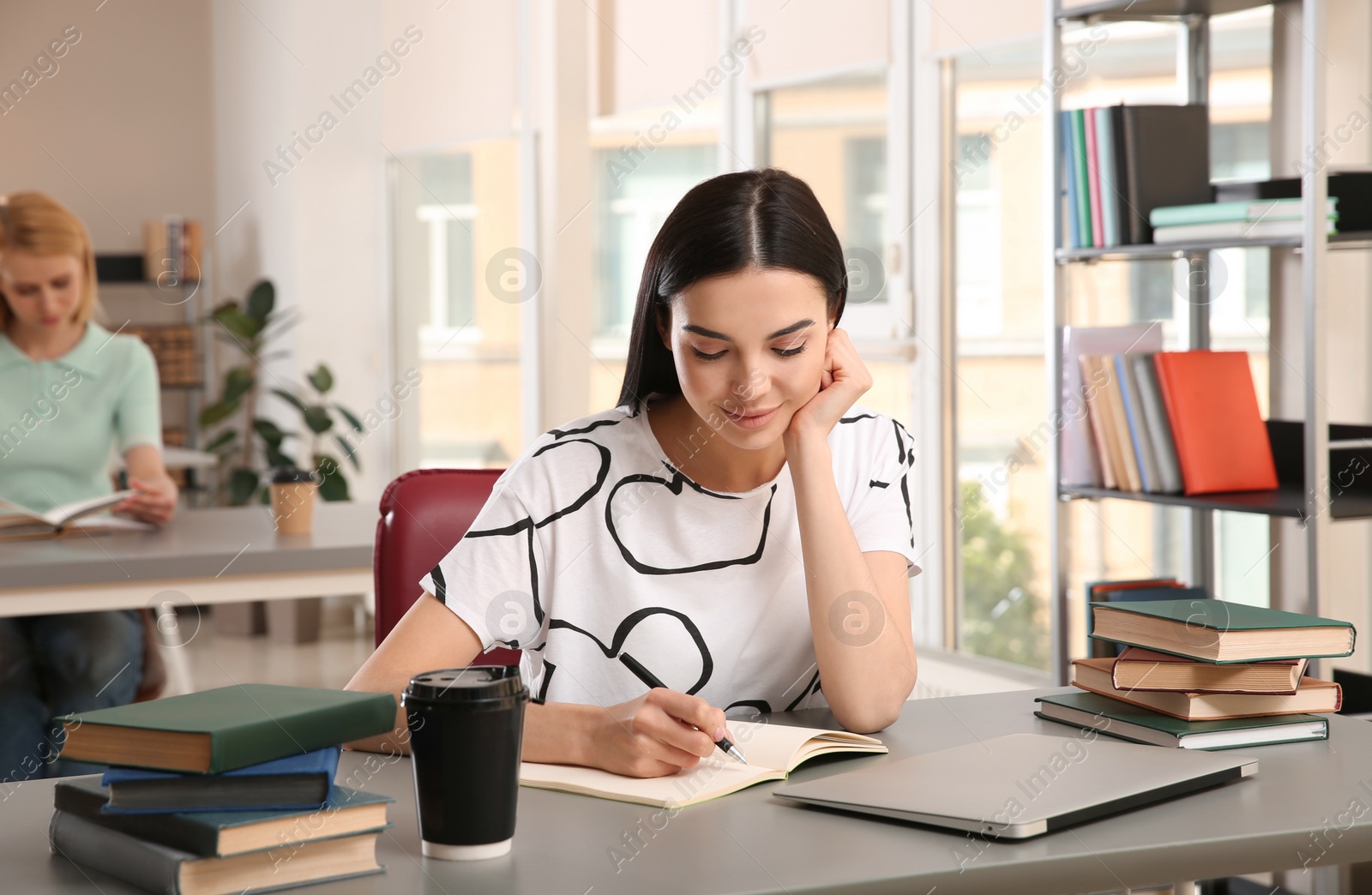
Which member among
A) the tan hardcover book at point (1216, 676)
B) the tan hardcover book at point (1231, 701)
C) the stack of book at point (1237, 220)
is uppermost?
the stack of book at point (1237, 220)

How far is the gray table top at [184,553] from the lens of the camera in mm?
2299

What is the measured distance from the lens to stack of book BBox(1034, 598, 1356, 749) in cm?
118

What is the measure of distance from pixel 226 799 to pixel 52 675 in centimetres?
196

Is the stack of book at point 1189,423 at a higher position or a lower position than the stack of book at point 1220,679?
higher

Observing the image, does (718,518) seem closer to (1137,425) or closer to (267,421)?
(1137,425)

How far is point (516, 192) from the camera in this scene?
5.58 m

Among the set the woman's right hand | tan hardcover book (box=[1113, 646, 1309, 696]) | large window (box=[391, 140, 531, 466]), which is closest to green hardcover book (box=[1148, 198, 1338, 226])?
tan hardcover book (box=[1113, 646, 1309, 696])

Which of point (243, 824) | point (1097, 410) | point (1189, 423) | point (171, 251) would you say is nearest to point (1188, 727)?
point (243, 824)

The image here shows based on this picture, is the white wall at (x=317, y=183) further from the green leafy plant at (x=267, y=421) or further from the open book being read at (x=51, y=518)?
the open book being read at (x=51, y=518)

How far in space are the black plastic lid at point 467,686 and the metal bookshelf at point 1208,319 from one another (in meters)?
1.64

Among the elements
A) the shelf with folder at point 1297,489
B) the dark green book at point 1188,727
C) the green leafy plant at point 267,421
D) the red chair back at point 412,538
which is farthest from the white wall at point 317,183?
the dark green book at point 1188,727

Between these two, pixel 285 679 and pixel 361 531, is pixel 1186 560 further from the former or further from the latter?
pixel 285 679

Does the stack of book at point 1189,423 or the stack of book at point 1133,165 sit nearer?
the stack of book at point 1189,423

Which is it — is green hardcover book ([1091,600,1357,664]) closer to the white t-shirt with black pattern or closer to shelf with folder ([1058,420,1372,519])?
the white t-shirt with black pattern
